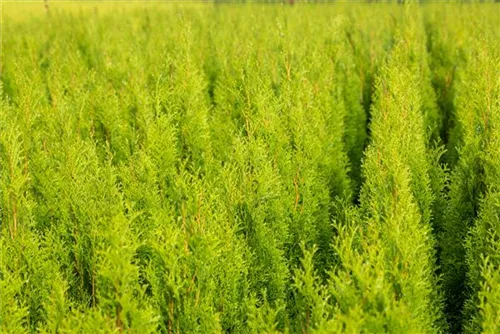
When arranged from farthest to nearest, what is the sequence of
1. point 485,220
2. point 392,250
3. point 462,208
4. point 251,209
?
point 462,208
point 251,209
point 485,220
point 392,250

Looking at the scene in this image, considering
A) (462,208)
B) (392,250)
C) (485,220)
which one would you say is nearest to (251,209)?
(392,250)

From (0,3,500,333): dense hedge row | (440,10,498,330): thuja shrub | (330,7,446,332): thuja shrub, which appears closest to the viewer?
(330,7,446,332): thuja shrub

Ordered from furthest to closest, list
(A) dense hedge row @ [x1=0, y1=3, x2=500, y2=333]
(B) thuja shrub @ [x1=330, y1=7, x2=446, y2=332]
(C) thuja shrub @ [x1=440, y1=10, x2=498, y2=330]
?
(C) thuja shrub @ [x1=440, y1=10, x2=498, y2=330] → (A) dense hedge row @ [x1=0, y1=3, x2=500, y2=333] → (B) thuja shrub @ [x1=330, y1=7, x2=446, y2=332]

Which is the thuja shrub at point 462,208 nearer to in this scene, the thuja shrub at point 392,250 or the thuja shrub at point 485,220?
the thuja shrub at point 485,220

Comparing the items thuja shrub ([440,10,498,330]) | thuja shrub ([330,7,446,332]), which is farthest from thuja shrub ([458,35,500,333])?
thuja shrub ([330,7,446,332])

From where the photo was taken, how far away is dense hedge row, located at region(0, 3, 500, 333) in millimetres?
3027

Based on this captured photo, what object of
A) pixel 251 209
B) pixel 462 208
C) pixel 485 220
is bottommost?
pixel 462 208

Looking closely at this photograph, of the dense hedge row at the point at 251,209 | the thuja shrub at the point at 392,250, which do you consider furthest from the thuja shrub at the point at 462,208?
the thuja shrub at the point at 392,250

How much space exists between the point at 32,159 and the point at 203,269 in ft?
7.21

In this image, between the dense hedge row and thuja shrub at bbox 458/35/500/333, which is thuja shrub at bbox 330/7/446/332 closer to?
the dense hedge row

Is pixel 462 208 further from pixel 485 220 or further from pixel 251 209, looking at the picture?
pixel 251 209

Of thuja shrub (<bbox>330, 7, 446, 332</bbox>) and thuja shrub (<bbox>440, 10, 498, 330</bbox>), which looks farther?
thuja shrub (<bbox>440, 10, 498, 330</bbox>)

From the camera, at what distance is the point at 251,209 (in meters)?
4.04

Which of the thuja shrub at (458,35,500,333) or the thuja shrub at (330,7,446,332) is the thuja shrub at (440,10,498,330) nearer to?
the thuja shrub at (458,35,500,333)
